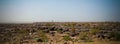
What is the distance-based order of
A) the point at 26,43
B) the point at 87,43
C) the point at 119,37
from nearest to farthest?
the point at 87,43, the point at 26,43, the point at 119,37

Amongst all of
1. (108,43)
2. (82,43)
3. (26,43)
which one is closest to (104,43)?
(108,43)

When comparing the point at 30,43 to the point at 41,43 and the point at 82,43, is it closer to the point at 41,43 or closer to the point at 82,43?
the point at 41,43

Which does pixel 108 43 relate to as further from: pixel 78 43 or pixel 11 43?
pixel 11 43

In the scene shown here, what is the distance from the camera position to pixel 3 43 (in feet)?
50.5

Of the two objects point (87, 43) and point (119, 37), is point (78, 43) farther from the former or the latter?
point (119, 37)

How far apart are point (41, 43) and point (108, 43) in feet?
12.5

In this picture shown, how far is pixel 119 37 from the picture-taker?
53.3 ft

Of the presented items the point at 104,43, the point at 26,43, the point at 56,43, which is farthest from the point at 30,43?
the point at 104,43

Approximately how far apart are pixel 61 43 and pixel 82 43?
1.18m

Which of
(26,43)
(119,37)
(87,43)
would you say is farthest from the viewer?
(119,37)

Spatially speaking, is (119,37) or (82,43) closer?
(82,43)

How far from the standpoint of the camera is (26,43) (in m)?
15.1

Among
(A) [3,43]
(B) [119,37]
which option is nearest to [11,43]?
(A) [3,43]

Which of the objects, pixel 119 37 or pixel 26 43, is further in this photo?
pixel 119 37
